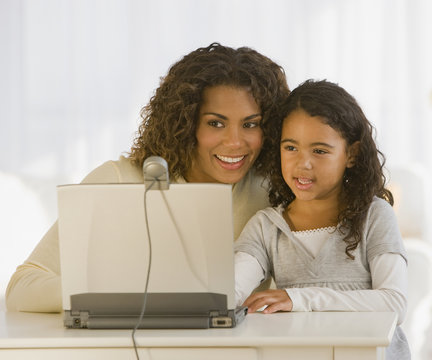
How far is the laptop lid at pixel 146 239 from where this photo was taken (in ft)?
4.40

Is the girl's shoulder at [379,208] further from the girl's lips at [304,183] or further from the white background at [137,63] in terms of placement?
the white background at [137,63]

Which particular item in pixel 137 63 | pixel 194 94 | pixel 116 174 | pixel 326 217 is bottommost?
pixel 326 217

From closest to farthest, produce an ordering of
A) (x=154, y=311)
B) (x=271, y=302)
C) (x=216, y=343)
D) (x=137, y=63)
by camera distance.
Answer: (x=216, y=343)
(x=154, y=311)
(x=271, y=302)
(x=137, y=63)

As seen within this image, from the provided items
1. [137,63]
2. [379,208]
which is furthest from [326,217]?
[137,63]

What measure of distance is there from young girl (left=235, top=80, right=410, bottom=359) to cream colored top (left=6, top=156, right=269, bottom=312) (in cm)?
18

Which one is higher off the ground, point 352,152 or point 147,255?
point 352,152

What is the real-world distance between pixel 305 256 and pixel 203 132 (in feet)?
1.51

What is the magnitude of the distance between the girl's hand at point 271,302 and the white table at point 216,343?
0.18m

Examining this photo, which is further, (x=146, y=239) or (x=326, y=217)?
(x=326, y=217)

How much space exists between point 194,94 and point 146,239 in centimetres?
81

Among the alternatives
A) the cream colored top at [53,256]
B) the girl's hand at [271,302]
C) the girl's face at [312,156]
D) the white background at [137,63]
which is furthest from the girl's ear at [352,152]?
the white background at [137,63]

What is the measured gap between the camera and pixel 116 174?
83.3 inches

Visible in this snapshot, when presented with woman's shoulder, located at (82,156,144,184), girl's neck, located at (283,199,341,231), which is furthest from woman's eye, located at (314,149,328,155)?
woman's shoulder, located at (82,156,144,184)

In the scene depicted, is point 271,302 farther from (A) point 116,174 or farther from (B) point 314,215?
(A) point 116,174
